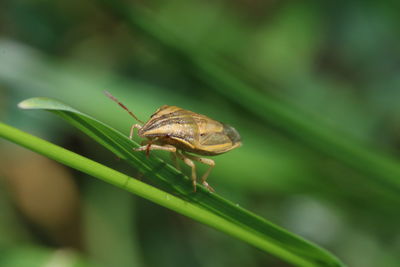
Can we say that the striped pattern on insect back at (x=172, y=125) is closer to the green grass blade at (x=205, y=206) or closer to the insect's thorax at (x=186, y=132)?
the insect's thorax at (x=186, y=132)

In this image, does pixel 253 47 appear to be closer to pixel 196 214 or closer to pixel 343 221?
pixel 343 221

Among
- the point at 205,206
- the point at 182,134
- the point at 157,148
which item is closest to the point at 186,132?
the point at 182,134

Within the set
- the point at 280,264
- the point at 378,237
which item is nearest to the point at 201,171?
the point at 280,264

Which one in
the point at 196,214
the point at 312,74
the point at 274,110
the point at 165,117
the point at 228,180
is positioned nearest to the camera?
the point at 196,214

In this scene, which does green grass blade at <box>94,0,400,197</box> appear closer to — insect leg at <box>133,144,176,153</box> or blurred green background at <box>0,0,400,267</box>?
blurred green background at <box>0,0,400,267</box>

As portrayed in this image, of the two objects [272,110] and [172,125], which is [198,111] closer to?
[272,110]

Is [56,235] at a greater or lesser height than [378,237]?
lesser

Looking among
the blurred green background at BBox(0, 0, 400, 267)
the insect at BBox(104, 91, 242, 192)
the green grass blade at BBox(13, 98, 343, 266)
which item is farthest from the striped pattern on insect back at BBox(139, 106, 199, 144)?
the blurred green background at BBox(0, 0, 400, 267)
